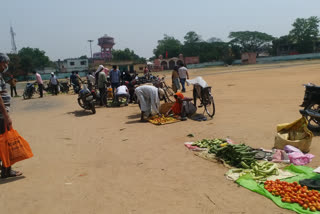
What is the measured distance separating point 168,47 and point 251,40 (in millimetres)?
24888

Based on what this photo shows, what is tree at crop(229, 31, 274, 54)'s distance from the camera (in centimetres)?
7575

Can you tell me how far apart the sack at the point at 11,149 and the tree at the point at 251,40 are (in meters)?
78.0

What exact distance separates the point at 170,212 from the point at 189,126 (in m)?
4.30

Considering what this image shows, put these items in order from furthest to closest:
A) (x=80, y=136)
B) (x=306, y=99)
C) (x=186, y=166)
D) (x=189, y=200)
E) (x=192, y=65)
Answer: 1. (x=192, y=65)
2. (x=80, y=136)
3. (x=306, y=99)
4. (x=186, y=166)
5. (x=189, y=200)

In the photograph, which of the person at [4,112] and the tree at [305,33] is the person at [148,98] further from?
the tree at [305,33]

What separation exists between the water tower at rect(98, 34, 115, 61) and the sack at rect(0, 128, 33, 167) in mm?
73025

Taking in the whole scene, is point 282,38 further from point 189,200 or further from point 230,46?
point 189,200

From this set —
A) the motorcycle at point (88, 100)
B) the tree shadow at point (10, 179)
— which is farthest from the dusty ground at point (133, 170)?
the motorcycle at point (88, 100)

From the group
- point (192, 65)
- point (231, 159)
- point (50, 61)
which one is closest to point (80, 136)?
point (231, 159)

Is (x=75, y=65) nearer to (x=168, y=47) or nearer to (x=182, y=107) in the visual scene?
(x=168, y=47)

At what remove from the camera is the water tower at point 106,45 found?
75.1 metres

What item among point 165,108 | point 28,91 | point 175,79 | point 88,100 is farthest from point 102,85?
point 28,91

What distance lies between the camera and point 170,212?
124 inches

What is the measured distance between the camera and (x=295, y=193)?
3332 mm
